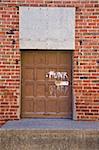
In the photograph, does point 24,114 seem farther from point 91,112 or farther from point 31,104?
point 91,112

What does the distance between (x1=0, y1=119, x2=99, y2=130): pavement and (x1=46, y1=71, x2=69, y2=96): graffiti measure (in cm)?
78

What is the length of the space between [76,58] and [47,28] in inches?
42.5

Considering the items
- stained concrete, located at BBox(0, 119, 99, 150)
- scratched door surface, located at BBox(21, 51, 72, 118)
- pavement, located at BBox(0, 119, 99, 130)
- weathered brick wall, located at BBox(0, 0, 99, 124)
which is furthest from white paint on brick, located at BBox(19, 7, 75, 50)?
stained concrete, located at BBox(0, 119, 99, 150)

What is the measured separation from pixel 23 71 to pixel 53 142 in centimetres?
226

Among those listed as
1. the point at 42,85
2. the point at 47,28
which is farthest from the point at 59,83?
the point at 47,28

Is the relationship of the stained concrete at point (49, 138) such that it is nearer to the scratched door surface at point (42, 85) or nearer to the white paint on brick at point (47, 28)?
the scratched door surface at point (42, 85)

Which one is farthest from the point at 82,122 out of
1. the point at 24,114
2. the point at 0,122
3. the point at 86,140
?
the point at 0,122

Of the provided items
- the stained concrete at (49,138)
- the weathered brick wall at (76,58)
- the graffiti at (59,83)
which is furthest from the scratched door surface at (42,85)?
the stained concrete at (49,138)

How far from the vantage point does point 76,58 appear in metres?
8.29

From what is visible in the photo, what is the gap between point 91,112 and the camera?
27.1 ft

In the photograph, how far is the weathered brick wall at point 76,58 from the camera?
8273mm

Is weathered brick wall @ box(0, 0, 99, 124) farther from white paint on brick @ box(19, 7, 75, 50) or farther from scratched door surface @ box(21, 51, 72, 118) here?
scratched door surface @ box(21, 51, 72, 118)

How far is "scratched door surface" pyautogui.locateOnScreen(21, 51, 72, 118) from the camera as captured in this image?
8.49m

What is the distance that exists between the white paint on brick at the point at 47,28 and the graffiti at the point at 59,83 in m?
0.75
